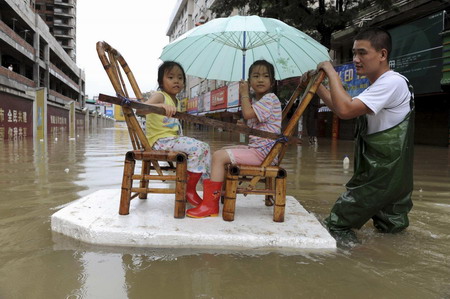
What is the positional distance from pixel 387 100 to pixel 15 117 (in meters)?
17.9

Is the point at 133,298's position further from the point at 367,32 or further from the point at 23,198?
the point at 23,198

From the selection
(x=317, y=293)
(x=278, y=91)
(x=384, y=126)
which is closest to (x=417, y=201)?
(x=384, y=126)

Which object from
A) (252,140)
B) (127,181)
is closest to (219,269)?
(127,181)

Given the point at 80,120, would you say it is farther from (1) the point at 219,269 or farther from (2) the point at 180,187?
(1) the point at 219,269

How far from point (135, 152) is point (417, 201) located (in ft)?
10.7

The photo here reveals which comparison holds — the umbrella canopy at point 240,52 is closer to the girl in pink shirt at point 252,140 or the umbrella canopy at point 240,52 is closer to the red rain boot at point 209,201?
the girl in pink shirt at point 252,140

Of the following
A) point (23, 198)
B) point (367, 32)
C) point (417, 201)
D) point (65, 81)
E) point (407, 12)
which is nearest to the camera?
point (367, 32)

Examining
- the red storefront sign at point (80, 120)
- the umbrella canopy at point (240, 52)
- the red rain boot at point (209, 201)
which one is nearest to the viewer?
the red rain boot at point (209, 201)

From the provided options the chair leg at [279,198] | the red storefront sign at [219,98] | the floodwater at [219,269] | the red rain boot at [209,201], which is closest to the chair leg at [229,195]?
the red rain boot at [209,201]

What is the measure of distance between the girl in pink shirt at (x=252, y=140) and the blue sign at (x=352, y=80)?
14.0m

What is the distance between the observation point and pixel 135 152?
2514 millimetres

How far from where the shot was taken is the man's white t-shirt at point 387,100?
2.23 m

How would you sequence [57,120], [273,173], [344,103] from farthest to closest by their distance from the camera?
[57,120] < [273,173] < [344,103]

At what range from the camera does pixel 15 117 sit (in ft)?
53.5
